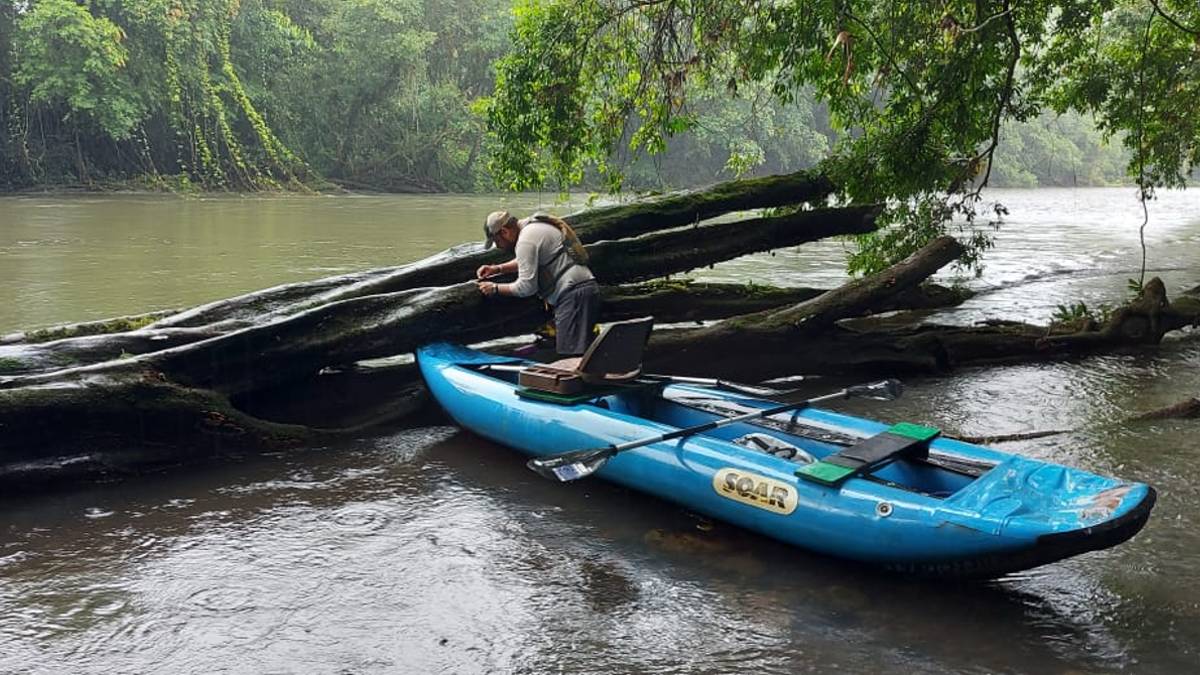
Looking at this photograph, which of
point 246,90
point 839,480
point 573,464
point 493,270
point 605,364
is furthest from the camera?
point 246,90

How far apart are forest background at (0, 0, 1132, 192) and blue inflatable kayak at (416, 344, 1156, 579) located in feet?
51.9

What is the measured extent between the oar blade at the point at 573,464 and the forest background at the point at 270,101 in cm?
1686

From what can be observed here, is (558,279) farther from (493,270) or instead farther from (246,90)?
(246,90)

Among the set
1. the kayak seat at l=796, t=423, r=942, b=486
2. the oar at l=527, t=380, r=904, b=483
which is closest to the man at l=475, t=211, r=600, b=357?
the oar at l=527, t=380, r=904, b=483

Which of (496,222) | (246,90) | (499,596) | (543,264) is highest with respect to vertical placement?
(246,90)

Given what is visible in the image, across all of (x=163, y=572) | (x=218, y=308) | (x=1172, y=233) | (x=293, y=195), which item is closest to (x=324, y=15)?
(x=293, y=195)

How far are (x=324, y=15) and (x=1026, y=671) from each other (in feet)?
139

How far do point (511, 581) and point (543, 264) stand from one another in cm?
276

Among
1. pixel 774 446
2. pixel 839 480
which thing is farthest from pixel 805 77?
pixel 839 480

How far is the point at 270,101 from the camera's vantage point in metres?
36.9

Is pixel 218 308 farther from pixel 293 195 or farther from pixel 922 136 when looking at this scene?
pixel 293 195

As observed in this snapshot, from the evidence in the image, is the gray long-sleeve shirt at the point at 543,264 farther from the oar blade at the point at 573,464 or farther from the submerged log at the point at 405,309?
the oar blade at the point at 573,464

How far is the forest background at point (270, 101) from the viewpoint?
95.1 feet

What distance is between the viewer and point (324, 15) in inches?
1594
